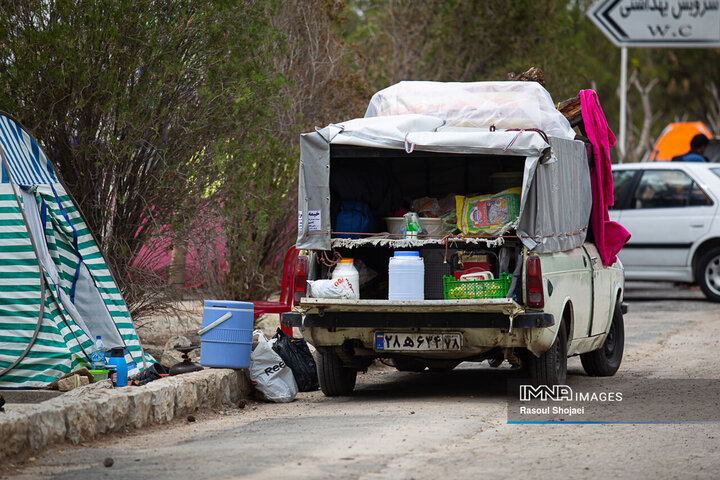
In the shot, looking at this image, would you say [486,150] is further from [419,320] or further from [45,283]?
[45,283]

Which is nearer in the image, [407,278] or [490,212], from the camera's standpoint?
[407,278]

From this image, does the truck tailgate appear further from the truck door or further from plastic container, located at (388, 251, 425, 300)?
the truck door

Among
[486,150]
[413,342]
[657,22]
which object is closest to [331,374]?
[413,342]

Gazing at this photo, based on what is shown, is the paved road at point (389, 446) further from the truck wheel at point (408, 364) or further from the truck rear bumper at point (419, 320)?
the truck rear bumper at point (419, 320)

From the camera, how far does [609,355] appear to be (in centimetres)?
991

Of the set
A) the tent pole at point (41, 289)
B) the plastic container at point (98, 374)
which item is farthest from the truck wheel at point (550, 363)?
the tent pole at point (41, 289)

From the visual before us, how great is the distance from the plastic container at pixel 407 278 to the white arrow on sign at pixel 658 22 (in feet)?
57.6

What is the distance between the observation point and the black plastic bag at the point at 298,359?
8.65m

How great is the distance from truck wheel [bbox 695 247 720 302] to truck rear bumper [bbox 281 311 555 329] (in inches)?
342

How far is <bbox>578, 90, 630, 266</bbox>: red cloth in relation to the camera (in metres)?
9.38

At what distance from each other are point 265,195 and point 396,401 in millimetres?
3510

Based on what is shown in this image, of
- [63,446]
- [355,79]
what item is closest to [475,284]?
[63,446]

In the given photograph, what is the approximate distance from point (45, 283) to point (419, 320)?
274cm

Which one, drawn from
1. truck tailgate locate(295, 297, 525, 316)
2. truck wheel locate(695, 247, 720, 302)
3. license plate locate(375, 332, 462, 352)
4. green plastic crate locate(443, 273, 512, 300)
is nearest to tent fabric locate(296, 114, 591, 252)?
green plastic crate locate(443, 273, 512, 300)
